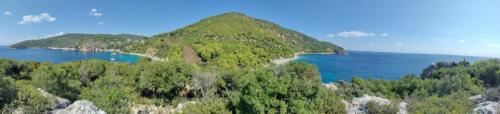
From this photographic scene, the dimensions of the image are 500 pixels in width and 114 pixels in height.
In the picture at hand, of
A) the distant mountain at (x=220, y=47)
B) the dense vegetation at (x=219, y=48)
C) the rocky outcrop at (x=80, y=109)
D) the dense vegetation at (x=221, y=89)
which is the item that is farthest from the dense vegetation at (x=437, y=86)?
A: the distant mountain at (x=220, y=47)

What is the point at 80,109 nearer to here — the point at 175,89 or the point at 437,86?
the point at 175,89

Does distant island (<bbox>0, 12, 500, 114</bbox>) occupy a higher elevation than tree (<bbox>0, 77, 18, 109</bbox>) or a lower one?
lower

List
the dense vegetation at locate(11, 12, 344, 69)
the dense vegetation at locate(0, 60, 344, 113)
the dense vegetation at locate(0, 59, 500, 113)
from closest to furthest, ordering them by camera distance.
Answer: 1. the dense vegetation at locate(0, 60, 344, 113)
2. the dense vegetation at locate(0, 59, 500, 113)
3. the dense vegetation at locate(11, 12, 344, 69)

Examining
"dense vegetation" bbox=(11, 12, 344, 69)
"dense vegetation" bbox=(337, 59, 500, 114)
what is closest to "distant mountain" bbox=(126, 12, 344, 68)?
"dense vegetation" bbox=(11, 12, 344, 69)

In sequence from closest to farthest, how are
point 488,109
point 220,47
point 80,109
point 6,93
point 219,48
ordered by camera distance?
point 80,109
point 6,93
point 488,109
point 219,48
point 220,47

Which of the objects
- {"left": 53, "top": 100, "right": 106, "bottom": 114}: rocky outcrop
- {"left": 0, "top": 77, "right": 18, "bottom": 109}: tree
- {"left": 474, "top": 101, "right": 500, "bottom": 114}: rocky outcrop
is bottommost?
{"left": 474, "top": 101, "right": 500, "bottom": 114}: rocky outcrop

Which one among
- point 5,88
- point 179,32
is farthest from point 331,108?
point 179,32

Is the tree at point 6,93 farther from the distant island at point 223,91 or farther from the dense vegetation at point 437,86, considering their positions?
the dense vegetation at point 437,86

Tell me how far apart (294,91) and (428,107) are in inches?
386

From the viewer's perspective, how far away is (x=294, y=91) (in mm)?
26188

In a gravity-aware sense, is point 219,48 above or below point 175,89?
above

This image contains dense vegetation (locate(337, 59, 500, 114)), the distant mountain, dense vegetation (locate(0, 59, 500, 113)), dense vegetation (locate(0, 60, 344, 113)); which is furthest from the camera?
the distant mountain

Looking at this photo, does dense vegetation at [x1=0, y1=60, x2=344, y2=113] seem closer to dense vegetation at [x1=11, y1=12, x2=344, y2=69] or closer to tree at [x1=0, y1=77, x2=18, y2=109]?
tree at [x1=0, y1=77, x2=18, y2=109]

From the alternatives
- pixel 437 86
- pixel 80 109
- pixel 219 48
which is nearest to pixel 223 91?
pixel 80 109
